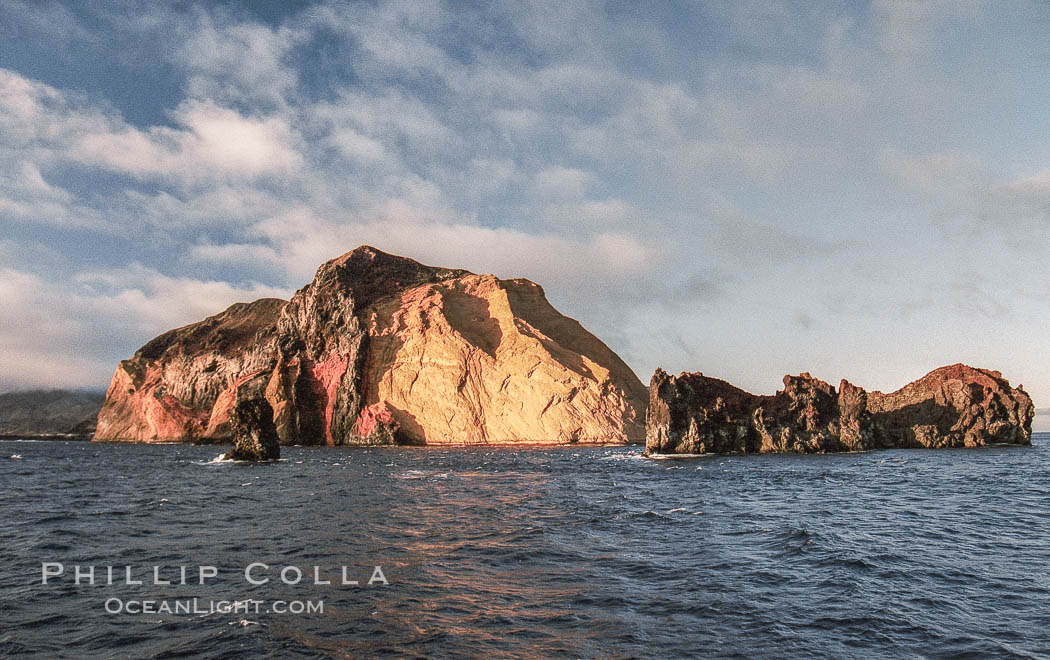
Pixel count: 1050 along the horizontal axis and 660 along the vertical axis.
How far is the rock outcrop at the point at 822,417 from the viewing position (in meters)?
69.9

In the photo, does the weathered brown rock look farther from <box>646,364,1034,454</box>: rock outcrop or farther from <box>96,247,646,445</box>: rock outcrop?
<box>646,364,1034,454</box>: rock outcrop

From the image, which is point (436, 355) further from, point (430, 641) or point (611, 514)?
point (430, 641)

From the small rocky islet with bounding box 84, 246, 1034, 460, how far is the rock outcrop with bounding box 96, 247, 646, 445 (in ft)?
0.96

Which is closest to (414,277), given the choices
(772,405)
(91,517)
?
(772,405)

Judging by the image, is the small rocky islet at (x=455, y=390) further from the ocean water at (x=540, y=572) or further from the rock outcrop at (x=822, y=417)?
the ocean water at (x=540, y=572)

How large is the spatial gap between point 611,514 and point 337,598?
1468 centimetres

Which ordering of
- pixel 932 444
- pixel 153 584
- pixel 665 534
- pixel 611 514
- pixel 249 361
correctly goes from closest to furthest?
pixel 153 584 → pixel 665 534 → pixel 611 514 → pixel 932 444 → pixel 249 361

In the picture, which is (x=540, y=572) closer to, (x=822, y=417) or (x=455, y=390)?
(x=822, y=417)

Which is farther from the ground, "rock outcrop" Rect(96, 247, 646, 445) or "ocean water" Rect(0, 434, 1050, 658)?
"rock outcrop" Rect(96, 247, 646, 445)

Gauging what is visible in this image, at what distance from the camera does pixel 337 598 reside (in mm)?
13617

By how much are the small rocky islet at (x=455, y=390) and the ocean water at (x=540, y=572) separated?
3939 cm

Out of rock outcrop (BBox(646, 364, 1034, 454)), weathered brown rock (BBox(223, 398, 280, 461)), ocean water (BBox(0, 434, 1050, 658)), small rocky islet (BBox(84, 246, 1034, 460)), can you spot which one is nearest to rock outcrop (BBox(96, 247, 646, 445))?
small rocky islet (BBox(84, 246, 1034, 460))

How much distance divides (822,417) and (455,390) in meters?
59.3

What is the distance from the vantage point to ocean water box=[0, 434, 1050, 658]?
11039mm
